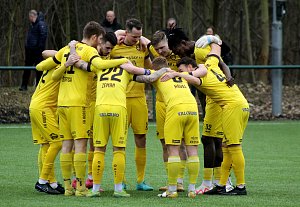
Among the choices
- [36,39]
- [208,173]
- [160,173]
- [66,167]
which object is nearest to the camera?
[66,167]

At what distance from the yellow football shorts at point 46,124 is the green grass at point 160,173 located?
72cm

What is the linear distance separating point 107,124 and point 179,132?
864 mm

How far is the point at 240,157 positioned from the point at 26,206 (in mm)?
2714

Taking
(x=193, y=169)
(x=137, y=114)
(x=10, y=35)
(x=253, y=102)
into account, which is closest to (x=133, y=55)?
(x=137, y=114)

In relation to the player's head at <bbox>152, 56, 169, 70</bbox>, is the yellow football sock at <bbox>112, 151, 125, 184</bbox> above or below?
below

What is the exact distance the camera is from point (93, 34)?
11789 millimetres

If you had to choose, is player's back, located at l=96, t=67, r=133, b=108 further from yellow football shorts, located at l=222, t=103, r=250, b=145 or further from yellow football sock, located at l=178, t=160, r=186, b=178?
yellow football shorts, located at l=222, t=103, r=250, b=145

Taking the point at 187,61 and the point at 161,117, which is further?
the point at 161,117

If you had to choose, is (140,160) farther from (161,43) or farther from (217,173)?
(161,43)

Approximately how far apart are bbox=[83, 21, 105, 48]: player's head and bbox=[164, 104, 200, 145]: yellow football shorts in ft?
4.14

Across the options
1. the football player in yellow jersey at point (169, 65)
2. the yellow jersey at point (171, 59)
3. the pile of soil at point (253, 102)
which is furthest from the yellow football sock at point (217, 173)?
the pile of soil at point (253, 102)

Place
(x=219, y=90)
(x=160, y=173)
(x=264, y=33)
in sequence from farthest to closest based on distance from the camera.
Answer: (x=264, y=33) < (x=160, y=173) < (x=219, y=90)

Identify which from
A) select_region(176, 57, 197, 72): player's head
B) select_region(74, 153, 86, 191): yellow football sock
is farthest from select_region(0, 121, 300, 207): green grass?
select_region(176, 57, 197, 72): player's head

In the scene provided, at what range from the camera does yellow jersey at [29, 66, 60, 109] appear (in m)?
12.1
